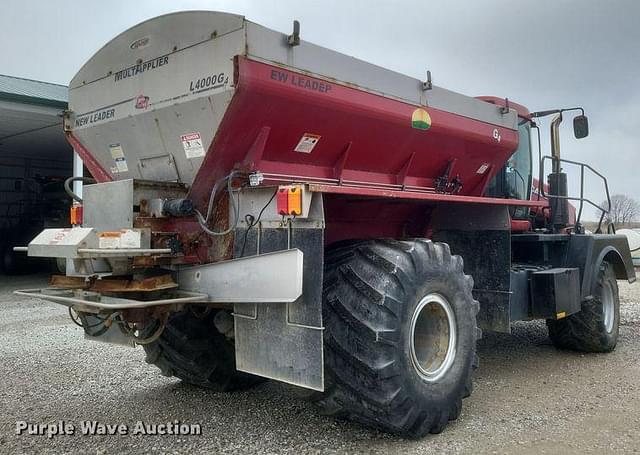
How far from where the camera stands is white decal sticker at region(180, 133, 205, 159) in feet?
11.9

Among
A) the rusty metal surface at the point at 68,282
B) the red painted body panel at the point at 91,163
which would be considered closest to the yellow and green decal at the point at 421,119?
the red painted body panel at the point at 91,163

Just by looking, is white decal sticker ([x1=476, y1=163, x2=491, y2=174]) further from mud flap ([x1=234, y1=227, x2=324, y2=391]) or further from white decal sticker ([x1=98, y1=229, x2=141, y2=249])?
white decal sticker ([x1=98, y1=229, x2=141, y2=249])

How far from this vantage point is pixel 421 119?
4.53m

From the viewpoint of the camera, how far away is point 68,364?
5.75 metres

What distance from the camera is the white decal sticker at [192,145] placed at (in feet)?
11.9

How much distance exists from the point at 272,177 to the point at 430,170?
5.85 feet

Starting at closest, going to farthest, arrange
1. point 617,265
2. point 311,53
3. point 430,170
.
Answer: point 311,53 < point 430,170 < point 617,265

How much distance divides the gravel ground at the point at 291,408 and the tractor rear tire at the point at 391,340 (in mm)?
229

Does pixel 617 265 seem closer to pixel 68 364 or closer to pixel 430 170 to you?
pixel 430 170

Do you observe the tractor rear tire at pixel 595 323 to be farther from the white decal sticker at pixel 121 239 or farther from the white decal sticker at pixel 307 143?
the white decal sticker at pixel 121 239

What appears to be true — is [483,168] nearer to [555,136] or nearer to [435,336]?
[555,136]

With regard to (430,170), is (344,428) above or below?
below

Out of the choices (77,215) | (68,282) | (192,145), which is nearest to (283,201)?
(192,145)

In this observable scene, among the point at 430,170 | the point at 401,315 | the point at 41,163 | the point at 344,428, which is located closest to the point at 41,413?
the point at 344,428
